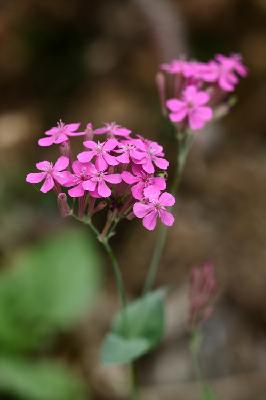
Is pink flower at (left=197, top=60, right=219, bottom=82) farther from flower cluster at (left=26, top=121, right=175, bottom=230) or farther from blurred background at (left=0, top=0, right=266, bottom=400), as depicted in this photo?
blurred background at (left=0, top=0, right=266, bottom=400)

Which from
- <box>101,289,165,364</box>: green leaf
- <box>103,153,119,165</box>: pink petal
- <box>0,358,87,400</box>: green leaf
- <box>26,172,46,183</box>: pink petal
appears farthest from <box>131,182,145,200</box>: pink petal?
<box>0,358,87,400</box>: green leaf

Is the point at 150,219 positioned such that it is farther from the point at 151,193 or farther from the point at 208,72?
the point at 208,72

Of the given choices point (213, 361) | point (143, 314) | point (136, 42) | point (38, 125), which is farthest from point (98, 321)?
point (136, 42)

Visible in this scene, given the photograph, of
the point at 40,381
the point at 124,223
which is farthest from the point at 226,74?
the point at 124,223

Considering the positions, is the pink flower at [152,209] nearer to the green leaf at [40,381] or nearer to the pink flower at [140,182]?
the pink flower at [140,182]

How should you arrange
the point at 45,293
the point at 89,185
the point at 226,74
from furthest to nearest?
1. the point at 45,293
2. the point at 226,74
3. the point at 89,185

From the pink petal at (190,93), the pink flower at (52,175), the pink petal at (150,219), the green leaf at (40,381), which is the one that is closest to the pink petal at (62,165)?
the pink flower at (52,175)

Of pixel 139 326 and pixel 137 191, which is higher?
pixel 137 191

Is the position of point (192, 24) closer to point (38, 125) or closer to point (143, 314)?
point (38, 125)
